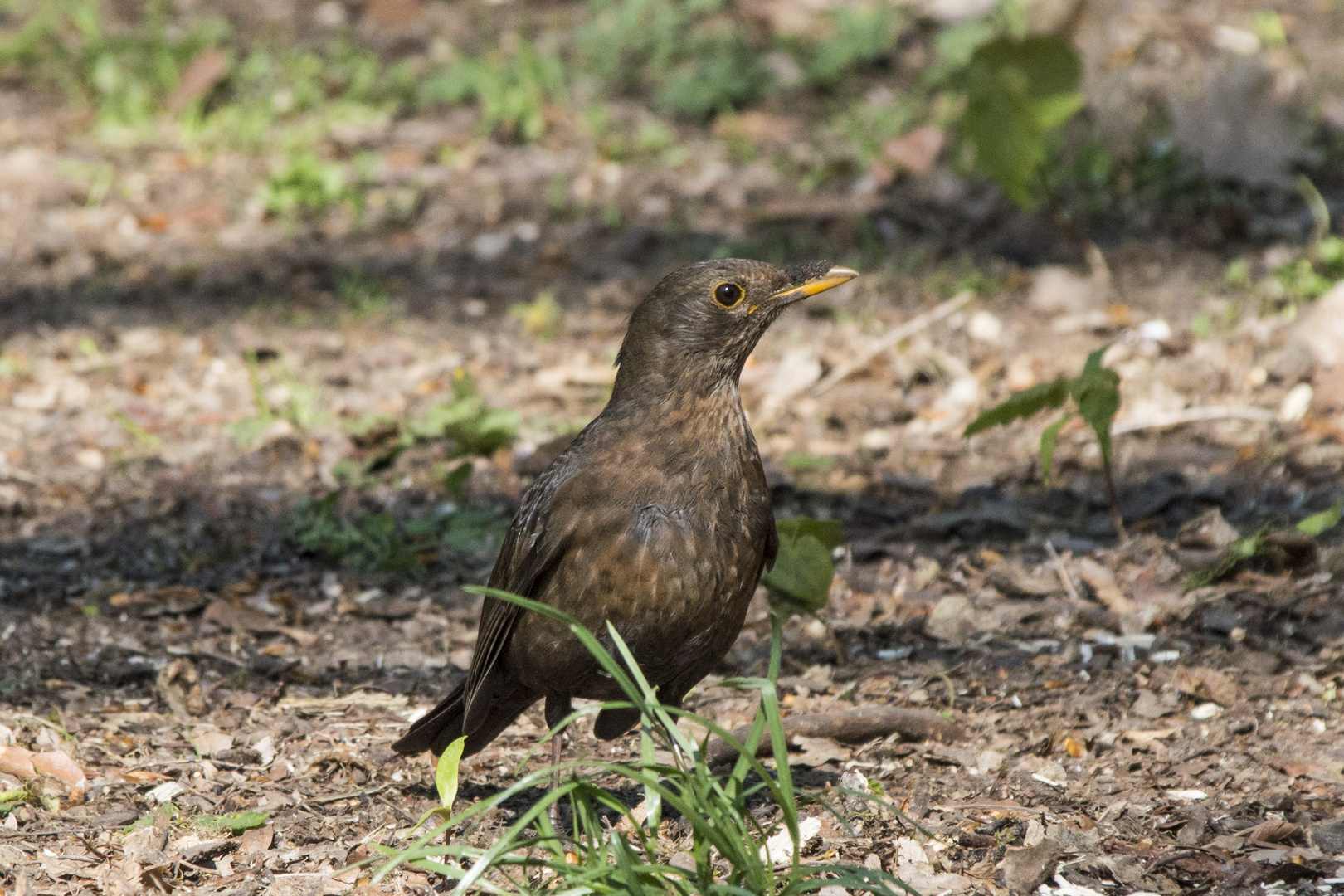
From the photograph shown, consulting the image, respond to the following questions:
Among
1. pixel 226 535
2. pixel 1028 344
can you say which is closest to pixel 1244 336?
pixel 1028 344

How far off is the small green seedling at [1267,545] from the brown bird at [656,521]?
1683mm

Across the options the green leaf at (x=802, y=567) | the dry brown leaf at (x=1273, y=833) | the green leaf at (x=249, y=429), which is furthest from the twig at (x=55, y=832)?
the green leaf at (x=249, y=429)

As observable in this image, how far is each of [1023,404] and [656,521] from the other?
61.8 inches

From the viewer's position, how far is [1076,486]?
5824 mm

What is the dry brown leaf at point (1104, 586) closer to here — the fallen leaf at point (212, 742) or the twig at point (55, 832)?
the fallen leaf at point (212, 742)

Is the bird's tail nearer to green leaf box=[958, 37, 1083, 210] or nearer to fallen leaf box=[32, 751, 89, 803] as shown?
fallen leaf box=[32, 751, 89, 803]

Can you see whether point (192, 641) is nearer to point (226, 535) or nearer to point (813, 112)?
point (226, 535)

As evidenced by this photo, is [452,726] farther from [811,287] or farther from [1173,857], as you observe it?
[1173,857]

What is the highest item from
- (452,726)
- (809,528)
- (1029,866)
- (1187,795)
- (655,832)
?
(655,832)

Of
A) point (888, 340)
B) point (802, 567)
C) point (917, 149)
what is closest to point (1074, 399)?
point (802, 567)

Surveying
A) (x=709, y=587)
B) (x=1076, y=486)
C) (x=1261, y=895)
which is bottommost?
(x=1076, y=486)

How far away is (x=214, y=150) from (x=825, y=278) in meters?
6.78

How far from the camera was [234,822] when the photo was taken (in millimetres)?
3820

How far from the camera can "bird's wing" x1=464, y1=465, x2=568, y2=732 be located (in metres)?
3.80
